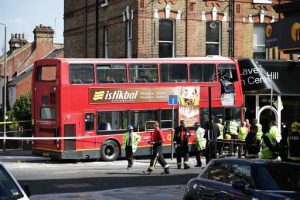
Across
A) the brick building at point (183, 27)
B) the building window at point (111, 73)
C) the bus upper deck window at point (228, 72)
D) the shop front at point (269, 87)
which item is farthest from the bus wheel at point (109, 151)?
the shop front at point (269, 87)

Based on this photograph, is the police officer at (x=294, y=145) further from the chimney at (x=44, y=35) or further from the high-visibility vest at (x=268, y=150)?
the chimney at (x=44, y=35)

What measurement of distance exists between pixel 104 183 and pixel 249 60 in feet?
50.5

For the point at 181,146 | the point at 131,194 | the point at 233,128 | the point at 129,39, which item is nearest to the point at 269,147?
the point at 131,194

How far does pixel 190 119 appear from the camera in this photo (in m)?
28.9

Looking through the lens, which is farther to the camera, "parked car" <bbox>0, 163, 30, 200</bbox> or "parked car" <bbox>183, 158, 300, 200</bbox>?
"parked car" <bbox>183, 158, 300, 200</bbox>

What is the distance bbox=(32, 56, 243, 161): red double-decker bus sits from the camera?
2647 cm

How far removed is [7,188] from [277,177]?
4327mm

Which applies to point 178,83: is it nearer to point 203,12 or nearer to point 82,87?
point 82,87

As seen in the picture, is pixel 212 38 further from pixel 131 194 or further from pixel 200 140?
pixel 131 194

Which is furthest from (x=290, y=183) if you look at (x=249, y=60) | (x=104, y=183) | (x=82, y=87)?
(x=249, y=60)

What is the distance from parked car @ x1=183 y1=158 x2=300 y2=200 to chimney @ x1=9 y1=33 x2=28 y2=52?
64.3 meters

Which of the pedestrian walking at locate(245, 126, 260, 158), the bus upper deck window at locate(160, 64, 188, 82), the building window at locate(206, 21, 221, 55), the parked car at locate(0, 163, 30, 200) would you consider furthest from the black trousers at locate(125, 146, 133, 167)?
the parked car at locate(0, 163, 30, 200)

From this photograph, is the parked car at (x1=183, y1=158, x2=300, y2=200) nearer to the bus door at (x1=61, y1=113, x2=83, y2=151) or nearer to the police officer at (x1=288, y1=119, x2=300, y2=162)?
the police officer at (x1=288, y1=119, x2=300, y2=162)

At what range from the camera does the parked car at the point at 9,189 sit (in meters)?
7.45
